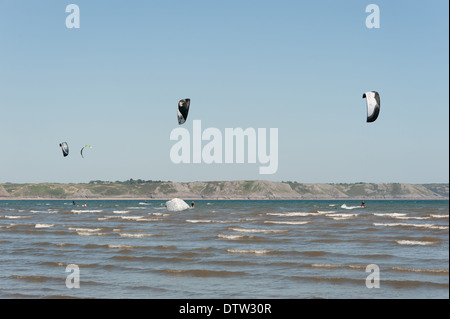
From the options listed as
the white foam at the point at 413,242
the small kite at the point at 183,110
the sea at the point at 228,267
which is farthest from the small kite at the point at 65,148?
the white foam at the point at 413,242

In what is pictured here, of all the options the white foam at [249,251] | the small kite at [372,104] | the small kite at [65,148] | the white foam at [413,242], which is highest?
the small kite at [372,104]

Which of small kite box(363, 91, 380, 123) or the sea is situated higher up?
small kite box(363, 91, 380, 123)

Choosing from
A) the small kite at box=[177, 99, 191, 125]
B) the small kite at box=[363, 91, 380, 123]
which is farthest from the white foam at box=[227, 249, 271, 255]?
the small kite at box=[177, 99, 191, 125]

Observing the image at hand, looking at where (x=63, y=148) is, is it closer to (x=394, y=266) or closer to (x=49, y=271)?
Result: (x=49, y=271)

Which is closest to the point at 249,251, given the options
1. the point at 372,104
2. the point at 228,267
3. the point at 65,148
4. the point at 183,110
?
the point at 228,267

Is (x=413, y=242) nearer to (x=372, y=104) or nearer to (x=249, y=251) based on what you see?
(x=372, y=104)

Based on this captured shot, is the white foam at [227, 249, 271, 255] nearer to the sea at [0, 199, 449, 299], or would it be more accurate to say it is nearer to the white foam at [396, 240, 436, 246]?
the sea at [0, 199, 449, 299]

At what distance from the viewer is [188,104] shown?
33.2 metres

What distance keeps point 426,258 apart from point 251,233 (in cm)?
1196

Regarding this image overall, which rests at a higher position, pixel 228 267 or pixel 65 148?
pixel 65 148

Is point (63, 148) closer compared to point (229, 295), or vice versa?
point (229, 295)

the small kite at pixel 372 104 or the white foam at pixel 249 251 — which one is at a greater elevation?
the small kite at pixel 372 104

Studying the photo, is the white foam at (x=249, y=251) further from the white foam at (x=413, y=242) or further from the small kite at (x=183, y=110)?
the small kite at (x=183, y=110)
